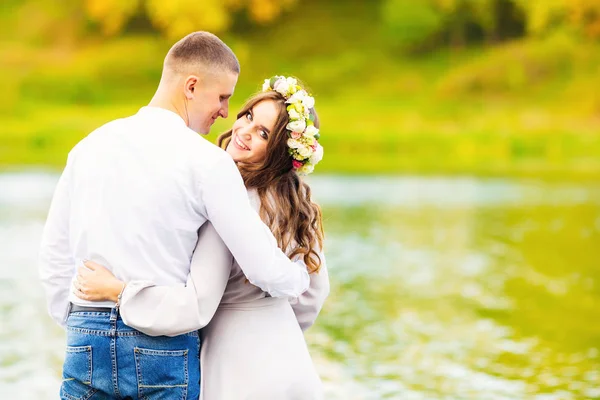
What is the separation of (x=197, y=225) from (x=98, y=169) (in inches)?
12.3

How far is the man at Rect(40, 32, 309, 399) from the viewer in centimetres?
296

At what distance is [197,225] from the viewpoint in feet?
9.91

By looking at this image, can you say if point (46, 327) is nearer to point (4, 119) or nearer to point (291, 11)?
point (4, 119)

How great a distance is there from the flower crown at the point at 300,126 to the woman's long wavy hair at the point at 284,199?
0.08 feet

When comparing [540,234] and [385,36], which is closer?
→ [540,234]

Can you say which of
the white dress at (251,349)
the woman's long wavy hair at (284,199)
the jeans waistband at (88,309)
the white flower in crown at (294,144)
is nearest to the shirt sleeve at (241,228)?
the white dress at (251,349)

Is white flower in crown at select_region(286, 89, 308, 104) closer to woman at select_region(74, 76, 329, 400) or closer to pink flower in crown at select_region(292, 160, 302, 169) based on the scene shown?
woman at select_region(74, 76, 329, 400)

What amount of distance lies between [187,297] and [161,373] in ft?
0.76

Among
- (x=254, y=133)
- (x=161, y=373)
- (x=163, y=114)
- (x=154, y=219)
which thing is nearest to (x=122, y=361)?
(x=161, y=373)

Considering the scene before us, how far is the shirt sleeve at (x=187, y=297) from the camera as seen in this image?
2969mm

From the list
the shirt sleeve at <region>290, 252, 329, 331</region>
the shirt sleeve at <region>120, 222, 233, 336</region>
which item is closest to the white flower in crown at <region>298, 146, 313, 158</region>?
the shirt sleeve at <region>290, 252, 329, 331</region>

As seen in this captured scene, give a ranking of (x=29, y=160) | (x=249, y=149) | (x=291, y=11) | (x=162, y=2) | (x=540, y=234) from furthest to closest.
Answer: (x=291, y=11), (x=162, y=2), (x=29, y=160), (x=540, y=234), (x=249, y=149)

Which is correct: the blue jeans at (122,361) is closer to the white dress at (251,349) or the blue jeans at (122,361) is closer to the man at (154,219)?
the man at (154,219)

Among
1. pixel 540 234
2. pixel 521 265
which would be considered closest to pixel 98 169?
pixel 521 265
